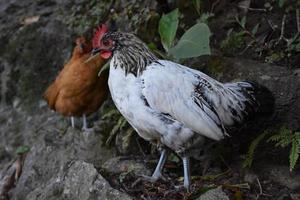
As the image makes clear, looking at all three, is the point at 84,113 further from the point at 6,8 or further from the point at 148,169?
the point at 6,8

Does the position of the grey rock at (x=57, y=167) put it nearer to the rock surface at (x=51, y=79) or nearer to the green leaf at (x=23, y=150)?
the rock surface at (x=51, y=79)

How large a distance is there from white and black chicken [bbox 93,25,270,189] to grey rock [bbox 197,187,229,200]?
21cm

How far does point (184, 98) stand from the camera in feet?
14.0

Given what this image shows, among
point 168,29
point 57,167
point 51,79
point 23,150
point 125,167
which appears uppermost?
point 168,29

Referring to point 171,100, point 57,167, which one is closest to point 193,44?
point 171,100

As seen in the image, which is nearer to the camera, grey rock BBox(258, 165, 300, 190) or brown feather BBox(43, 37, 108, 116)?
grey rock BBox(258, 165, 300, 190)

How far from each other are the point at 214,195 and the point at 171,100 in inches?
31.5

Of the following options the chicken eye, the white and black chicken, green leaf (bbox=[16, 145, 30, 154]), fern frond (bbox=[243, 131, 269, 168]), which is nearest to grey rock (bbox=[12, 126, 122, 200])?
green leaf (bbox=[16, 145, 30, 154])

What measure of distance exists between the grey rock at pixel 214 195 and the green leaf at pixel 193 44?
4.16 feet

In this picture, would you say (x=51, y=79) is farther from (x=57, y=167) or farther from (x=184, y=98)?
(x=184, y=98)

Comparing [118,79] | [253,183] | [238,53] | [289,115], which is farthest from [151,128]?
[238,53]

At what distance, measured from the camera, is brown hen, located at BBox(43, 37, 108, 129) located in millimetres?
6035

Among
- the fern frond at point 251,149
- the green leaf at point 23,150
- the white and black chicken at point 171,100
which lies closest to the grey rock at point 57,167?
the green leaf at point 23,150

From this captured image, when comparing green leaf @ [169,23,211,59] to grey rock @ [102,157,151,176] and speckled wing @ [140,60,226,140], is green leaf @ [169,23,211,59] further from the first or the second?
grey rock @ [102,157,151,176]
